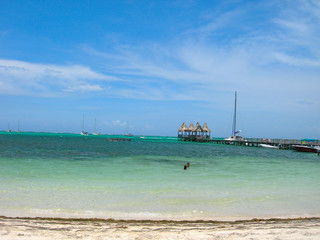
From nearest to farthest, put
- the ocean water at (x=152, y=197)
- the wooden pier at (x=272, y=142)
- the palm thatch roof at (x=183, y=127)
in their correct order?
1. the ocean water at (x=152, y=197)
2. the wooden pier at (x=272, y=142)
3. the palm thatch roof at (x=183, y=127)

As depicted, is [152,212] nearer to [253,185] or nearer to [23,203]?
[23,203]

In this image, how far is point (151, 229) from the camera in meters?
6.61

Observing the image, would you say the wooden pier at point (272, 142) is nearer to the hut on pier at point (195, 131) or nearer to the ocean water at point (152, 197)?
the hut on pier at point (195, 131)

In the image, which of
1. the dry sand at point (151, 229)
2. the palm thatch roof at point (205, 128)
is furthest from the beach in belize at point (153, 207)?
the palm thatch roof at point (205, 128)

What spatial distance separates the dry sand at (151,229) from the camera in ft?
19.7

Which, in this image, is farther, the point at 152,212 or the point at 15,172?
the point at 15,172

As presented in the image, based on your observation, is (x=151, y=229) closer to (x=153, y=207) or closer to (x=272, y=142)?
(x=153, y=207)

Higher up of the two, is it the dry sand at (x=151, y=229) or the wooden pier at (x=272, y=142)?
the wooden pier at (x=272, y=142)

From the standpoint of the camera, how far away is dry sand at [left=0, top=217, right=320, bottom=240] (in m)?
6.00

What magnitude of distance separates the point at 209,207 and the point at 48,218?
5.05 meters

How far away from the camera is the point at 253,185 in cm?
1389

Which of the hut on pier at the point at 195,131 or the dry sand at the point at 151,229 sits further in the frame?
the hut on pier at the point at 195,131

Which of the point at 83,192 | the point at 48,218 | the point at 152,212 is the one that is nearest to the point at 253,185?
the point at 152,212

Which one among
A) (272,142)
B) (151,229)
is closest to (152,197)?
(151,229)
